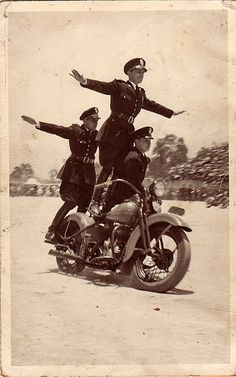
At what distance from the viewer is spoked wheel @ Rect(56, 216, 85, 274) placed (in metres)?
2.21

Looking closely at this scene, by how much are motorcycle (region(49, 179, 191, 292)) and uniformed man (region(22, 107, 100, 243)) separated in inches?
1.7

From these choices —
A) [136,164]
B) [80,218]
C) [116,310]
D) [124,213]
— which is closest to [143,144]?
[136,164]

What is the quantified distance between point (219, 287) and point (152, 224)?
38 cm

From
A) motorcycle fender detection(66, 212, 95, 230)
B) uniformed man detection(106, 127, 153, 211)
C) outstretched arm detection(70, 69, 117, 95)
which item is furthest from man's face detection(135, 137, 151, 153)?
motorcycle fender detection(66, 212, 95, 230)

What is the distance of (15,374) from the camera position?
2.18 m

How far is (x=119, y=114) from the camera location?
2.21 m

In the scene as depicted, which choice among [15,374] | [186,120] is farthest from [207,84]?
[15,374]

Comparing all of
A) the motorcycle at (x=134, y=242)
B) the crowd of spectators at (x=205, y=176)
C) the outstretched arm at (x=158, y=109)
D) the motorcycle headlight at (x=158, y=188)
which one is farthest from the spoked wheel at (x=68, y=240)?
the outstretched arm at (x=158, y=109)

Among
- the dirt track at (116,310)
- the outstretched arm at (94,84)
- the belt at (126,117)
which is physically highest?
the outstretched arm at (94,84)

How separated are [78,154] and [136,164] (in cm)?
24

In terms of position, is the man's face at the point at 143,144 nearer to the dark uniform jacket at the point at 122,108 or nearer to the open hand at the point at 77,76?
the dark uniform jacket at the point at 122,108

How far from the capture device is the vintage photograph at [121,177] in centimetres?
217

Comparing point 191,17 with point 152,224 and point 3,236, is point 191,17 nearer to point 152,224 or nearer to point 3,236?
point 152,224

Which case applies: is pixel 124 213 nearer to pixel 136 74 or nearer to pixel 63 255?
pixel 63 255
